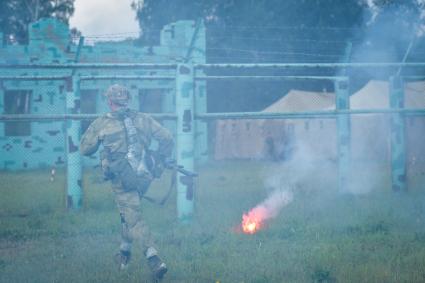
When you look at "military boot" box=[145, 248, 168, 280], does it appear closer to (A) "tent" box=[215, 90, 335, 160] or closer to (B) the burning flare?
(B) the burning flare

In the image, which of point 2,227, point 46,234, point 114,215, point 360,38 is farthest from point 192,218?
point 360,38

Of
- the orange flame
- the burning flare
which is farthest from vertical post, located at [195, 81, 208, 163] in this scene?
the orange flame

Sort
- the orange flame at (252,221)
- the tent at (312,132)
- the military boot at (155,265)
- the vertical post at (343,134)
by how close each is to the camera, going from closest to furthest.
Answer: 1. the military boot at (155,265)
2. the orange flame at (252,221)
3. the vertical post at (343,134)
4. the tent at (312,132)

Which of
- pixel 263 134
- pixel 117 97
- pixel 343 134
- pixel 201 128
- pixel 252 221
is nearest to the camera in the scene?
pixel 117 97

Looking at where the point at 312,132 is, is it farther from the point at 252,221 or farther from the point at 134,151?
the point at 134,151

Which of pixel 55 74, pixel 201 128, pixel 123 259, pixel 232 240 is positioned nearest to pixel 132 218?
pixel 123 259

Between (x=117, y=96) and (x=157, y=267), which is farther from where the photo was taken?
(x=117, y=96)

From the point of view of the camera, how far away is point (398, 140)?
9.56m

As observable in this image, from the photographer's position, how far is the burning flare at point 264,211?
711 centimetres

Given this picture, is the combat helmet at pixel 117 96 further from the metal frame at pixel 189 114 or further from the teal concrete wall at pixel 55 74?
the teal concrete wall at pixel 55 74

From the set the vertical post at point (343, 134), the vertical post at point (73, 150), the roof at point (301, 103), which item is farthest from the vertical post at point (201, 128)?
the vertical post at point (73, 150)

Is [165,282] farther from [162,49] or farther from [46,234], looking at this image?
[162,49]

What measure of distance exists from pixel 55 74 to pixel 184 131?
11.5 meters

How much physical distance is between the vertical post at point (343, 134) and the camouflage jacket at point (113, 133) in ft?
15.0
